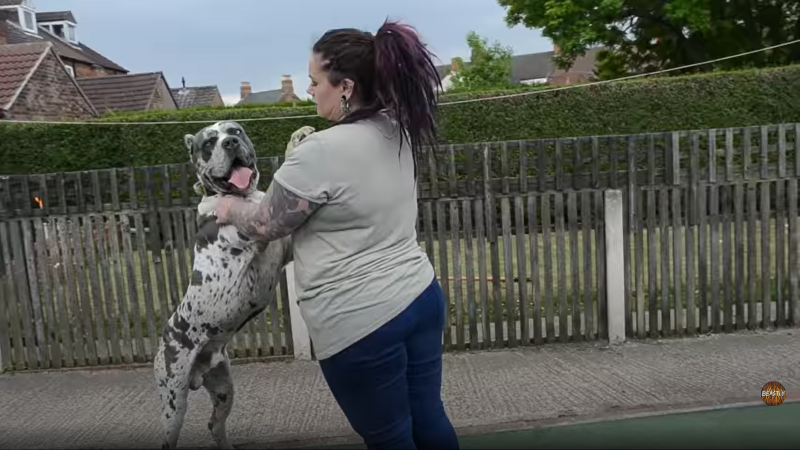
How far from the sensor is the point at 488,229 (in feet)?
18.2

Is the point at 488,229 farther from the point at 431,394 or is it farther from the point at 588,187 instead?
the point at 431,394

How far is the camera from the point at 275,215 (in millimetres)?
2043

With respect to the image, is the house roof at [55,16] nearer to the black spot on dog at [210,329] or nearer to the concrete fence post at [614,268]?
the concrete fence post at [614,268]

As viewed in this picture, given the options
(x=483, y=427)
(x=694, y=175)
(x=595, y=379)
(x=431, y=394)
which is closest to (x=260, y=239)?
(x=431, y=394)

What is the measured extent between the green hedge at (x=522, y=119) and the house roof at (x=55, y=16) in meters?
26.8

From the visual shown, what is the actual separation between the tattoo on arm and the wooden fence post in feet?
10.8

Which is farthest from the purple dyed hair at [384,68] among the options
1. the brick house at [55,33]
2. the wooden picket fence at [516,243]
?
the brick house at [55,33]

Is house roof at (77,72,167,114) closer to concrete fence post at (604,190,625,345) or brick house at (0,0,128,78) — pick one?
brick house at (0,0,128,78)

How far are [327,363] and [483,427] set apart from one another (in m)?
2.39

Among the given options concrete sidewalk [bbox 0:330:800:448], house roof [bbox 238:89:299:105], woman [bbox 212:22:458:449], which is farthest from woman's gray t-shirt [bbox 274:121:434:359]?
house roof [bbox 238:89:299:105]

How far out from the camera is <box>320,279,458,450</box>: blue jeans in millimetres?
2055

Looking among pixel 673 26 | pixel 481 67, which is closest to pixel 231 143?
pixel 673 26

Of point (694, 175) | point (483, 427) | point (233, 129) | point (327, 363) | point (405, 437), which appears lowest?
point (483, 427)

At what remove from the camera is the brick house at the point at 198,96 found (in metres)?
37.9
